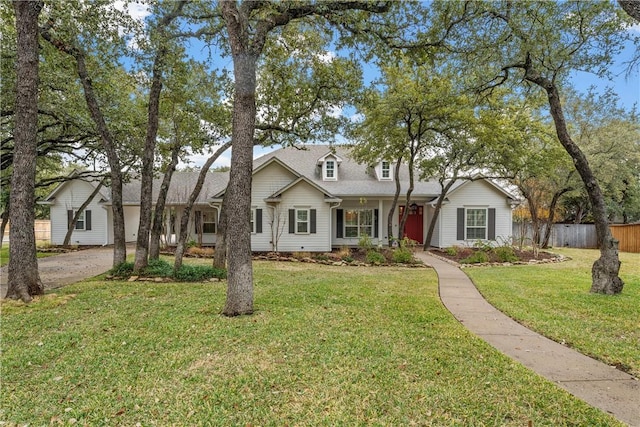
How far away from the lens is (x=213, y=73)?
10648 millimetres

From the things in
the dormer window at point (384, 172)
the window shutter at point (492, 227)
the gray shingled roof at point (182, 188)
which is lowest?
the window shutter at point (492, 227)

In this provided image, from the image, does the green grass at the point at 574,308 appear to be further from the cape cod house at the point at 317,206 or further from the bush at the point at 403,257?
the cape cod house at the point at 317,206

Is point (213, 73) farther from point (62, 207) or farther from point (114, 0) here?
point (62, 207)

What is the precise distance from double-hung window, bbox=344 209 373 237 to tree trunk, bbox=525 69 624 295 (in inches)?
444

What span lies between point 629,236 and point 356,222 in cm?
1614

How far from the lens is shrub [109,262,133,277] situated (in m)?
9.52

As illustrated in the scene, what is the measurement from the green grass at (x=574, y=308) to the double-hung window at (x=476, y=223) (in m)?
6.74

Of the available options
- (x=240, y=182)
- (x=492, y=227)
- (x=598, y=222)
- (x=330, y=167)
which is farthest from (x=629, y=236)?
(x=240, y=182)

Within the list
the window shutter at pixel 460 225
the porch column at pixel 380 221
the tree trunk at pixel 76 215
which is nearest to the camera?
the window shutter at pixel 460 225

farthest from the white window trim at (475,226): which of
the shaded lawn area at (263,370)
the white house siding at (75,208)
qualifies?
the white house siding at (75,208)

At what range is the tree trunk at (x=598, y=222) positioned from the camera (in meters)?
7.63

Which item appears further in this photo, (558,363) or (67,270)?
(67,270)

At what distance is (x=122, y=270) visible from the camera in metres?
9.59

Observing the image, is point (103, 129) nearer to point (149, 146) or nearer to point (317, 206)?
point (149, 146)
